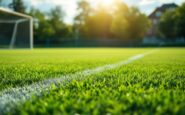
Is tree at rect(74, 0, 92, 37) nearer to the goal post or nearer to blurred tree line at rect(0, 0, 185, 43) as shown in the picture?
blurred tree line at rect(0, 0, 185, 43)

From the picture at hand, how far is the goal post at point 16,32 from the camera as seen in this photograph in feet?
77.3

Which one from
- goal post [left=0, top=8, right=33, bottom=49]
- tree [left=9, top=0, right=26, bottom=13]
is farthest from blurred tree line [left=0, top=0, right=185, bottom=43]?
goal post [left=0, top=8, right=33, bottom=49]

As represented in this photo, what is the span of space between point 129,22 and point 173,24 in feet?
28.7

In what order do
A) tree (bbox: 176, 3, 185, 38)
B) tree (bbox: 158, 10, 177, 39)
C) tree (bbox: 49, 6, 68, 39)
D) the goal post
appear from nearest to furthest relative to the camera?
the goal post
tree (bbox: 176, 3, 185, 38)
tree (bbox: 158, 10, 177, 39)
tree (bbox: 49, 6, 68, 39)

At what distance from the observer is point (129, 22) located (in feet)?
168

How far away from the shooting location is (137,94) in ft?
7.08

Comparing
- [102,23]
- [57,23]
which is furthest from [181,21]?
[57,23]

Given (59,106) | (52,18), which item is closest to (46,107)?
(59,106)

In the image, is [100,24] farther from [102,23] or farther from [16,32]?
[16,32]

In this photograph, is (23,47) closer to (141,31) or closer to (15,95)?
(15,95)

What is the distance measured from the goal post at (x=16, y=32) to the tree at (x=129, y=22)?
26762 mm

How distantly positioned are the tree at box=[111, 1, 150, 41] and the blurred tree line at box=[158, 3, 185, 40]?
11.9ft

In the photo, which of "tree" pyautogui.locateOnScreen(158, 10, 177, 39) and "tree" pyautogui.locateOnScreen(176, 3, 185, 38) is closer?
"tree" pyautogui.locateOnScreen(176, 3, 185, 38)

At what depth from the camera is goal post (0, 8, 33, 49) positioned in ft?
77.3
